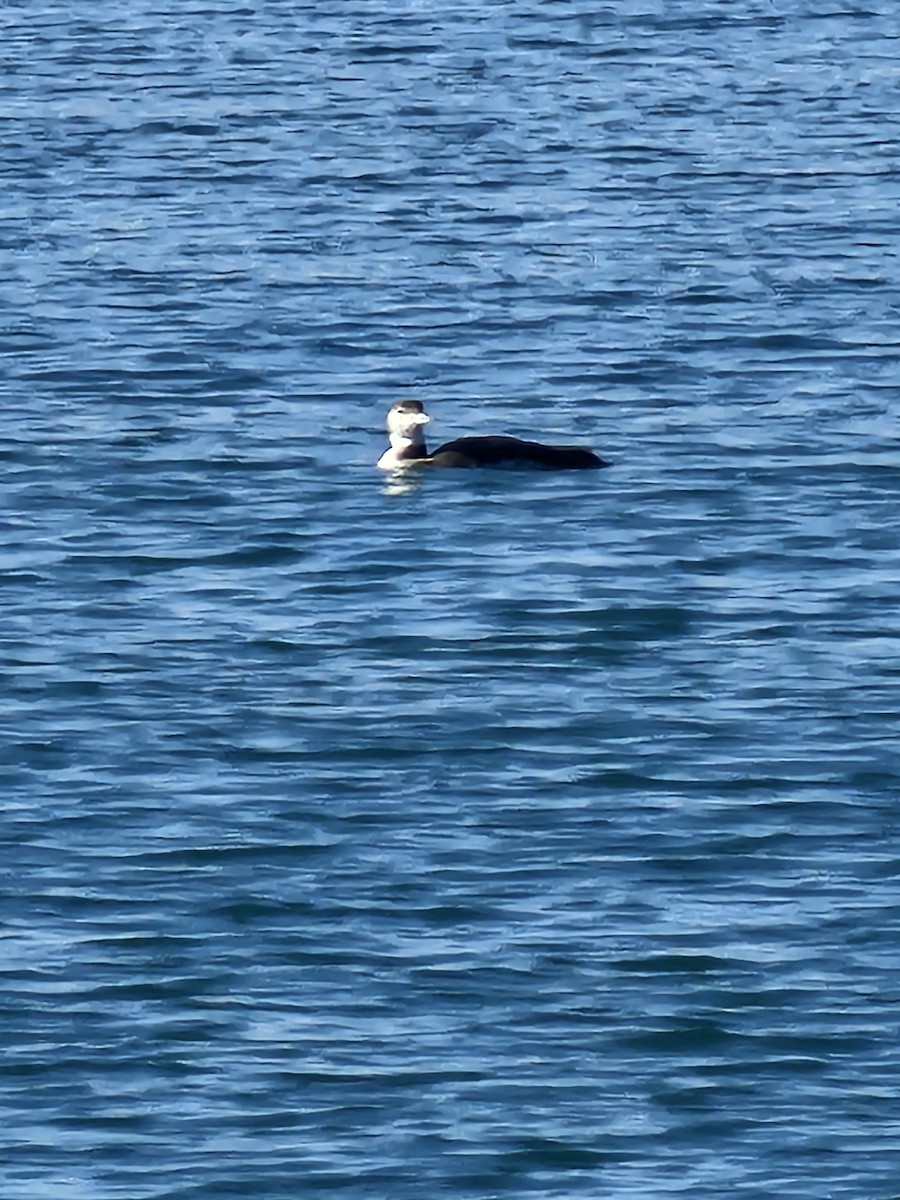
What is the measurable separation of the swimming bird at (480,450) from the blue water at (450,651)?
0.84 ft

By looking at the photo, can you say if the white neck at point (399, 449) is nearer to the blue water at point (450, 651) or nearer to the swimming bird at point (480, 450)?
the swimming bird at point (480, 450)

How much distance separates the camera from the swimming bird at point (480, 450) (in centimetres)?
2903

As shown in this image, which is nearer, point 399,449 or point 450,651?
point 450,651

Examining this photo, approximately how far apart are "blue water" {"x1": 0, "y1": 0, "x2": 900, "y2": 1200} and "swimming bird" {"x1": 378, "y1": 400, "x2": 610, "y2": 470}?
0.84 feet

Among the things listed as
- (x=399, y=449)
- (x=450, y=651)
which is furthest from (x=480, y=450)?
(x=450, y=651)

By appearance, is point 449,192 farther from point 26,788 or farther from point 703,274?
point 26,788

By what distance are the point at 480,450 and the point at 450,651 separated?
504cm

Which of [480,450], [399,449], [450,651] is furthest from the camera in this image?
[480,450]

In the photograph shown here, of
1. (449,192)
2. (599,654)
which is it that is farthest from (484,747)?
(449,192)

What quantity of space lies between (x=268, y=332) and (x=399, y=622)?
8791mm

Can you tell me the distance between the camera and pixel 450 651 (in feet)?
80.8

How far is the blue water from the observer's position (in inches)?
699

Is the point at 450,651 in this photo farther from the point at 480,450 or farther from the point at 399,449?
the point at 480,450

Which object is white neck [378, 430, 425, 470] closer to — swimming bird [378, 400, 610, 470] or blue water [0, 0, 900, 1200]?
swimming bird [378, 400, 610, 470]
